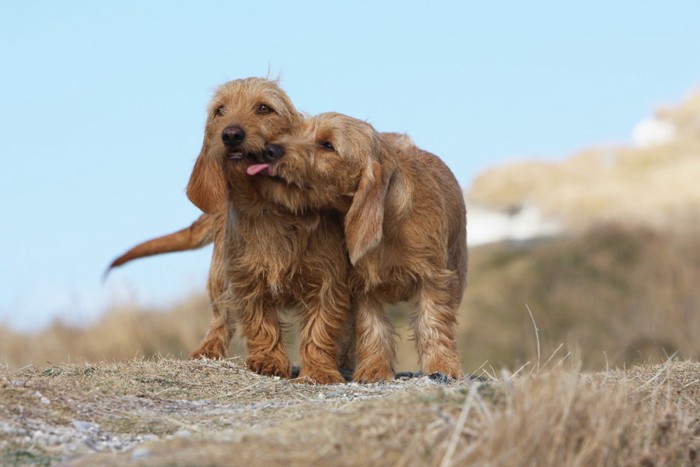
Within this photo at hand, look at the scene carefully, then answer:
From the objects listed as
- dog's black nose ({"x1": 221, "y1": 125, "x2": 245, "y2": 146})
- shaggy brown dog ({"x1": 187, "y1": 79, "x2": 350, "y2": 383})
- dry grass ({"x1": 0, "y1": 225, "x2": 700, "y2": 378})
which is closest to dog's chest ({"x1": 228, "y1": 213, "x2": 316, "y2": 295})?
shaggy brown dog ({"x1": 187, "y1": 79, "x2": 350, "y2": 383})

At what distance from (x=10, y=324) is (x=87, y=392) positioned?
416 inches

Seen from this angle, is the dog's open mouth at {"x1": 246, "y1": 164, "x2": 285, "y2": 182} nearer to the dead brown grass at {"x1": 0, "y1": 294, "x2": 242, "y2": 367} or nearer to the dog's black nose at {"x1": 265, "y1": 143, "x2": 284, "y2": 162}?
the dog's black nose at {"x1": 265, "y1": 143, "x2": 284, "y2": 162}

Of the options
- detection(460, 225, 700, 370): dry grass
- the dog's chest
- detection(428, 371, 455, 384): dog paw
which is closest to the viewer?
detection(428, 371, 455, 384): dog paw

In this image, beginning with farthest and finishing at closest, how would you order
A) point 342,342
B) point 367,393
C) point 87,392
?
point 342,342, point 367,393, point 87,392

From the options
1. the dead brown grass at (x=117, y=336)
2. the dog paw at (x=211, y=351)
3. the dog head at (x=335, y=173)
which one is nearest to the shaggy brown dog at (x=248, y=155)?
the dog head at (x=335, y=173)

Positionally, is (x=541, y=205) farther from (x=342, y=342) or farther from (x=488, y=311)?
(x=342, y=342)

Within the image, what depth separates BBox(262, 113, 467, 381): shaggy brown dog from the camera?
6801mm

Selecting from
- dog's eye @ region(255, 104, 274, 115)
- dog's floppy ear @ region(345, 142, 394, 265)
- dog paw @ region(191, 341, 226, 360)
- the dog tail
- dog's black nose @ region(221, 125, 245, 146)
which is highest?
dog's eye @ region(255, 104, 274, 115)

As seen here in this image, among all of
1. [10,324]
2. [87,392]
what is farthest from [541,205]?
[87,392]

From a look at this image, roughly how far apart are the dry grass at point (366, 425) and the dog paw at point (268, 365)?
1.02m

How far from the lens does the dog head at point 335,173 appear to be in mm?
6691

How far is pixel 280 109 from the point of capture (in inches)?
280

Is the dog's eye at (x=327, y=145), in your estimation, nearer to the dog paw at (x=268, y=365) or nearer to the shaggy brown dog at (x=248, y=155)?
the shaggy brown dog at (x=248, y=155)

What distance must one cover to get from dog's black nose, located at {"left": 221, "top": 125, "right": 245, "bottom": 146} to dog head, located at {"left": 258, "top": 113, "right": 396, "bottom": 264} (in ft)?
0.61
